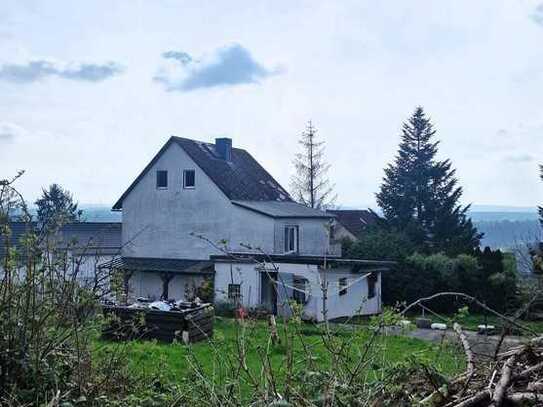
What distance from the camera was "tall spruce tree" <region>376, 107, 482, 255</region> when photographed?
35.6 meters

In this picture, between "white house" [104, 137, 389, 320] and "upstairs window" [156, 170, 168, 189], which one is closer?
"white house" [104, 137, 389, 320]

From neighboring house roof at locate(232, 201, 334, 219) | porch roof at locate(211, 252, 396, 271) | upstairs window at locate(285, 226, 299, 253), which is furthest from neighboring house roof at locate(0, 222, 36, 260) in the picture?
upstairs window at locate(285, 226, 299, 253)

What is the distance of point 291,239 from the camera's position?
27.9m

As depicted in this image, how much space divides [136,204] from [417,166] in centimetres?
1816

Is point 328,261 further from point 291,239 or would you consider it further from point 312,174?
point 312,174

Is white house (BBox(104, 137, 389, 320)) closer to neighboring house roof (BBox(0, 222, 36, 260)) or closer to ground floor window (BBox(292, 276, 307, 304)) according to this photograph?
ground floor window (BBox(292, 276, 307, 304))

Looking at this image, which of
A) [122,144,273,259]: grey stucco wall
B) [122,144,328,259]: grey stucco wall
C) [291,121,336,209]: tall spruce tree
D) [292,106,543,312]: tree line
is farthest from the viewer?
[291,121,336,209]: tall spruce tree

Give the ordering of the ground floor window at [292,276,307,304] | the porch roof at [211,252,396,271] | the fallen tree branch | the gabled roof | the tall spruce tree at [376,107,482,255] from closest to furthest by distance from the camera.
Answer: the fallen tree branch < the ground floor window at [292,276,307,304] < the porch roof at [211,252,396,271] < the gabled roof < the tall spruce tree at [376,107,482,255]

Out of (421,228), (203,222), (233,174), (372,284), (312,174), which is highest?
(312,174)

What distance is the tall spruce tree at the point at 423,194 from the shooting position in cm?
3556

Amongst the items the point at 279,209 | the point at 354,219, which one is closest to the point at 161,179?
the point at 279,209

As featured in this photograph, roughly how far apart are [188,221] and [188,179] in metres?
2.07

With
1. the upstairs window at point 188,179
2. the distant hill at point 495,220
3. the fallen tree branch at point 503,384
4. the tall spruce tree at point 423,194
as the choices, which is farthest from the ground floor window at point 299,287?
the distant hill at point 495,220

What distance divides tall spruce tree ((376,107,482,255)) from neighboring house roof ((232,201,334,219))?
8013 mm
